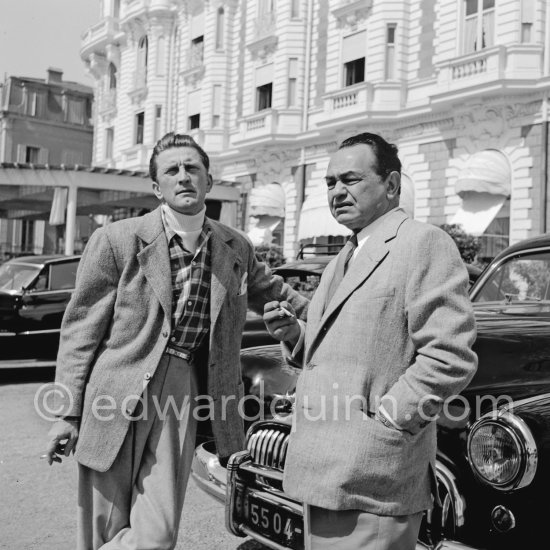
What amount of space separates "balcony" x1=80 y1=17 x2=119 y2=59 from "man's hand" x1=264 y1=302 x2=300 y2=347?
1446 inches

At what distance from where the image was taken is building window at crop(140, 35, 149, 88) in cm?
3378

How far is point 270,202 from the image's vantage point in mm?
25609

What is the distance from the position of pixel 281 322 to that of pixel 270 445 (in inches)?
32.3

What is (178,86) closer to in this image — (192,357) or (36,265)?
(36,265)

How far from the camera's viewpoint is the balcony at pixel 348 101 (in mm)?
21438

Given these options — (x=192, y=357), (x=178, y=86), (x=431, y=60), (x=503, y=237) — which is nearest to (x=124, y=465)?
(x=192, y=357)

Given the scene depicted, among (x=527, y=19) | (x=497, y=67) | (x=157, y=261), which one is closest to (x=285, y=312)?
(x=157, y=261)

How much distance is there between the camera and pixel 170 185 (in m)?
2.91

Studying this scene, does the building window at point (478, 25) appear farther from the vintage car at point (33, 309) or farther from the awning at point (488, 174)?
the vintage car at point (33, 309)

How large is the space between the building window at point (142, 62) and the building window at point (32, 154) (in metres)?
14.8

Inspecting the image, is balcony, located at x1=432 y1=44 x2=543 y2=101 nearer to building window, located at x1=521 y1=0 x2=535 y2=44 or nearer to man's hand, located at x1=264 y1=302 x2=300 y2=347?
building window, located at x1=521 y1=0 x2=535 y2=44

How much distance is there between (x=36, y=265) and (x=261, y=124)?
1707 centimetres

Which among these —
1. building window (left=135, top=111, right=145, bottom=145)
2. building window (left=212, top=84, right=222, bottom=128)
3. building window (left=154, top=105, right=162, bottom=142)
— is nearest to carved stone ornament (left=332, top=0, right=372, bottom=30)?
building window (left=212, top=84, right=222, bottom=128)

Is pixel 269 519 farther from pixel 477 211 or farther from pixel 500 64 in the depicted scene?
pixel 477 211
